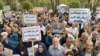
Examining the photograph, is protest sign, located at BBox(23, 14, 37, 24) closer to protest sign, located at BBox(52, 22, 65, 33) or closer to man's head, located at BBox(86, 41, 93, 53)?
protest sign, located at BBox(52, 22, 65, 33)

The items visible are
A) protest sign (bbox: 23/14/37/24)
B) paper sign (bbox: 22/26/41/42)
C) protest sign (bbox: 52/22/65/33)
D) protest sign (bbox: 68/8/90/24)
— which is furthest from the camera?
protest sign (bbox: 52/22/65/33)

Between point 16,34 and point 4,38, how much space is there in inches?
36.9

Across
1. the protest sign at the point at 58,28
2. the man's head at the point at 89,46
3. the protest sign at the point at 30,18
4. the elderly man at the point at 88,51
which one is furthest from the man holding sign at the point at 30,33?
the protest sign at the point at 58,28

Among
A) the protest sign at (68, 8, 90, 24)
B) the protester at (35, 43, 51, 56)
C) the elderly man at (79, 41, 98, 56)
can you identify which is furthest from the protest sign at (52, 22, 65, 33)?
the elderly man at (79, 41, 98, 56)

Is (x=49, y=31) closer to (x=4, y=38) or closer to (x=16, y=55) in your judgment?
(x=4, y=38)

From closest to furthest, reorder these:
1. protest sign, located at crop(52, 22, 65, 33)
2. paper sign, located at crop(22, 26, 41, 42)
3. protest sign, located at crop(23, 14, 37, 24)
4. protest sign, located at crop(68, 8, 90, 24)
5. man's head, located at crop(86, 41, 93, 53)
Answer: man's head, located at crop(86, 41, 93, 53)
paper sign, located at crop(22, 26, 41, 42)
protest sign, located at crop(68, 8, 90, 24)
protest sign, located at crop(23, 14, 37, 24)
protest sign, located at crop(52, 22, 65, 33)

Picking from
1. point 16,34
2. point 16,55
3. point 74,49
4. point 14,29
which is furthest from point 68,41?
point 14,29

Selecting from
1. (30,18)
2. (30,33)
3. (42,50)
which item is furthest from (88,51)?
(30,18)

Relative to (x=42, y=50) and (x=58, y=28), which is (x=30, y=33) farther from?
(x=58, y=28)

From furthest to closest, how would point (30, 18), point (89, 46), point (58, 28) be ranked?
1. point (58, 28)
2. point (30, 18)
3. point (89, 46)

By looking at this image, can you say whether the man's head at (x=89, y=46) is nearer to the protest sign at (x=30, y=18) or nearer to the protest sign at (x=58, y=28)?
the protest sign at (x=30, y=18)

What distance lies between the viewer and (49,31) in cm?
1394

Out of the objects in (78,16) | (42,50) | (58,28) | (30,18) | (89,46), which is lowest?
(58,28)

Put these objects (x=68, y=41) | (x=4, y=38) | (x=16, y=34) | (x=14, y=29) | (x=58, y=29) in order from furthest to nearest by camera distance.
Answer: (x=58, y=29)
(x=14, y=29)
(x=16, y=34)
(x=4, y=38)
(x=68, y=41)
